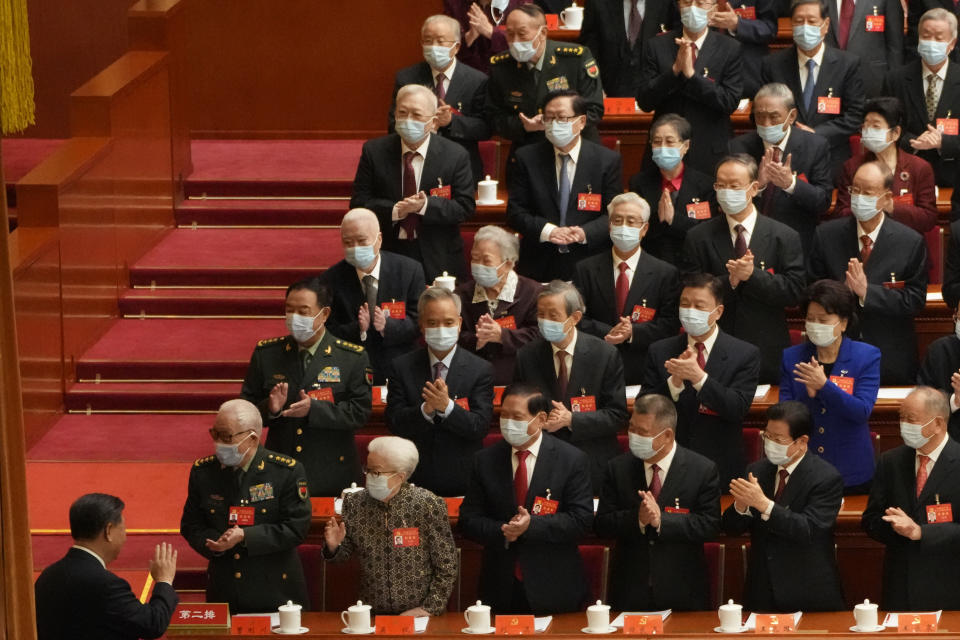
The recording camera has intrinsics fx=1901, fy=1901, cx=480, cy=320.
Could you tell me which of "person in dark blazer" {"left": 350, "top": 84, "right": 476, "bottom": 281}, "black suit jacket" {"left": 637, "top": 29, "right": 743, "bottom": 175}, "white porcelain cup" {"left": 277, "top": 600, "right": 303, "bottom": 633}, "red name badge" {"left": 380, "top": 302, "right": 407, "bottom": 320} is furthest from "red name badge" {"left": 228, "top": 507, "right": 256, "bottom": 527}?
"black suit jacket" {"left": 637, "top": 29, "right": 743, "bottom": 175}

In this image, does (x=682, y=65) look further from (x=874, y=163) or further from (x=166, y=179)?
(x=166, y=179)

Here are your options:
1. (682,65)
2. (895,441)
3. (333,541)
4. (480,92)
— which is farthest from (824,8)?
(333,541)

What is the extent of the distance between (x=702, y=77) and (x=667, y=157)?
0.64 meters

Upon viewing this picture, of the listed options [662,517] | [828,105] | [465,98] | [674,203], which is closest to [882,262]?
[674,203]

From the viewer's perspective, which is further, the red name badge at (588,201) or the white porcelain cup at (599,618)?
the red name badge at (588,201)

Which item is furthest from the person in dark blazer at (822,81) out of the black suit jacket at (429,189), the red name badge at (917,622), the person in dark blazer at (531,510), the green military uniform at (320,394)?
the red name badge at (917,622)

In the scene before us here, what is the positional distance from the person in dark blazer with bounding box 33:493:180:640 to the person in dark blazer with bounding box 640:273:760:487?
87.6 inches

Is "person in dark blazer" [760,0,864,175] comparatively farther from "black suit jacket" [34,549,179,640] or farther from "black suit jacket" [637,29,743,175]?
"black suit jacket" [34,549,179,640]

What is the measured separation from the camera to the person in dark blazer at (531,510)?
6891 millimetres

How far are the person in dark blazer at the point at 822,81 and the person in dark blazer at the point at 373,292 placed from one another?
2.24 m

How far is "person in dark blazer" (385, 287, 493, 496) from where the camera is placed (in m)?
7.28

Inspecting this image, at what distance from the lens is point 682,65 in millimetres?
8703

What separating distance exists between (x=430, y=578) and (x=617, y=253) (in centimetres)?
179

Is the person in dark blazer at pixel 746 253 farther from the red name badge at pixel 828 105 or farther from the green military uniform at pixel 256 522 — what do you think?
the green military uniform at pixel 256 522
